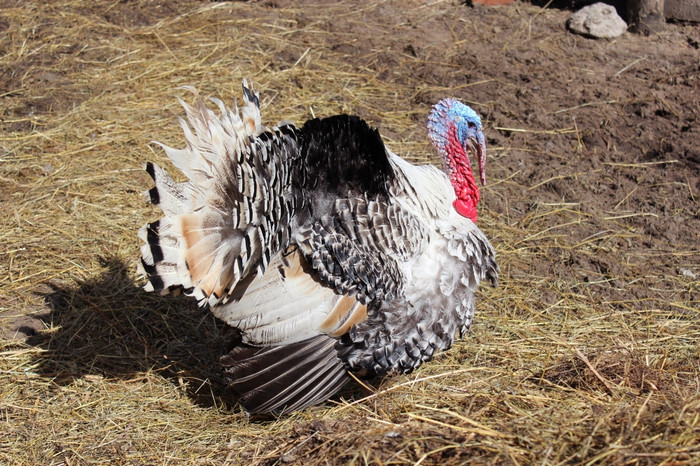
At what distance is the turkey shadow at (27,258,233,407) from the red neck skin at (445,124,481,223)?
1.47m

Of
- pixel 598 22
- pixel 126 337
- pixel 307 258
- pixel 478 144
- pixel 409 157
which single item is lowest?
pixel 126 337

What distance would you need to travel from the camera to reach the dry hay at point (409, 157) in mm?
3316

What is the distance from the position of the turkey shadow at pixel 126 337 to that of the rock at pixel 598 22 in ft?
17.1

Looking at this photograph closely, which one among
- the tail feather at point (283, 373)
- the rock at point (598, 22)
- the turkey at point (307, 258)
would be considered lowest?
the tail feather at point (283, 373)

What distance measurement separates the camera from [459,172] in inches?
155

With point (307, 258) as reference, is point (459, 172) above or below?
above

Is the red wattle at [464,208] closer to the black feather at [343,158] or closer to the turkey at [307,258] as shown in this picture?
the turkey at [307,258]

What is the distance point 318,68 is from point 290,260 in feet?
13.1

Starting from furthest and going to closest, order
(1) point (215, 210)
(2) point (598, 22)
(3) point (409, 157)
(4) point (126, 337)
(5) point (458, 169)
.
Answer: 1. (2) point (598, 22)
2. (3) point (409, 157)
3. (4) point (126, 337)
4. (5) point (458, 169)
5. (1) point (215, 210)

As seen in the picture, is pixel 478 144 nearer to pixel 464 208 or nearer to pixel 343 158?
pixel 464 208

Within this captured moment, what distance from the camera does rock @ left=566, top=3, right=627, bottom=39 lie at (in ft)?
24.4

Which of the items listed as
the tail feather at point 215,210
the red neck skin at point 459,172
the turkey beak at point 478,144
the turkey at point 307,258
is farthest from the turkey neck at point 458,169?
the tail feather at point 215,210

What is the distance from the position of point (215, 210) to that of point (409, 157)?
2903 millimetres

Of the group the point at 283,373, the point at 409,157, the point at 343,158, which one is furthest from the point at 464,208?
the point at 409,157
